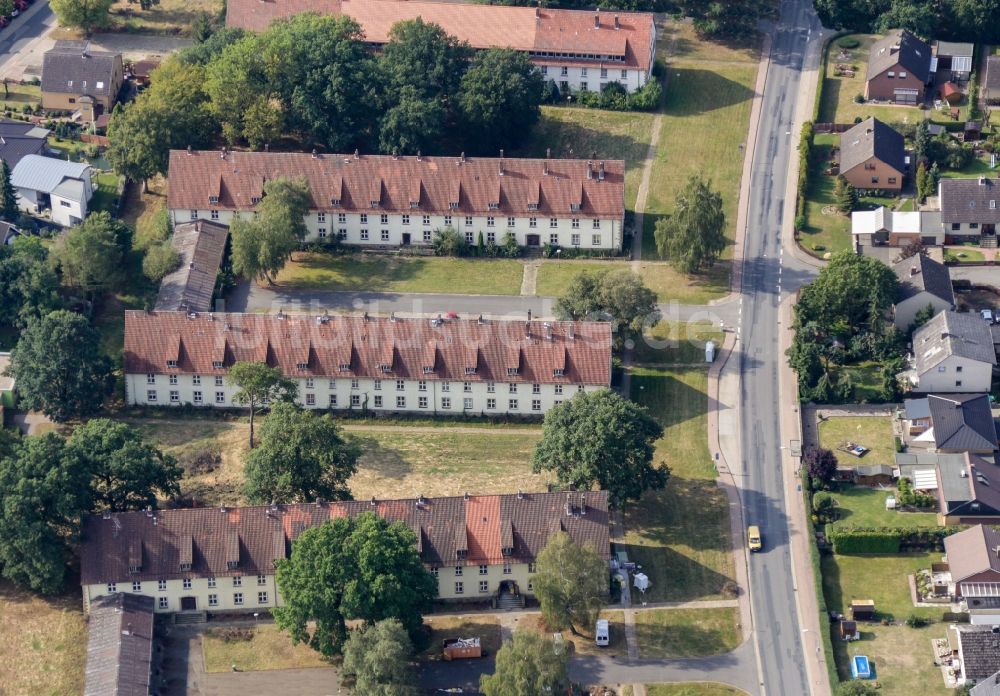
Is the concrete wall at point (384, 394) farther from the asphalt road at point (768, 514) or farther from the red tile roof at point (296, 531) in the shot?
the red tile roof at point (296, 531)

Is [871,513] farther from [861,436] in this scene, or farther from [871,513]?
[861,436]

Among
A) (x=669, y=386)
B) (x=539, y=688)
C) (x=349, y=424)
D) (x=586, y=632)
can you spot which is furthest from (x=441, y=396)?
(x=539, y=688)

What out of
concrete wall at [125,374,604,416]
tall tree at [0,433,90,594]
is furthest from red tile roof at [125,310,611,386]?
tall tree at [0,433,90,594]

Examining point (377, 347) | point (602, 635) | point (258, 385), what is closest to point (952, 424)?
point (602, 635)

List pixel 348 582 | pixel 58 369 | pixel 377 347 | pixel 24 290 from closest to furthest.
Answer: pixel 348 582 → pixel 58 369 → pixel 377 347 → pixel 24 290

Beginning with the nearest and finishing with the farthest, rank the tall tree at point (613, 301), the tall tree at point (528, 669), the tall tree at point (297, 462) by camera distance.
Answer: the tall tree at point (528, 669) → the tall tree at point (297, 462) → the tall tree at point (613, 301)

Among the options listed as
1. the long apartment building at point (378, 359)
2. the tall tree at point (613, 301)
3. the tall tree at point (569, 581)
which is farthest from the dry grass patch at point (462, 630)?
the tall tree at point (613, 301)

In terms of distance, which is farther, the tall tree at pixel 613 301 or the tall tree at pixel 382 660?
the tall tree at pixel 613 301
